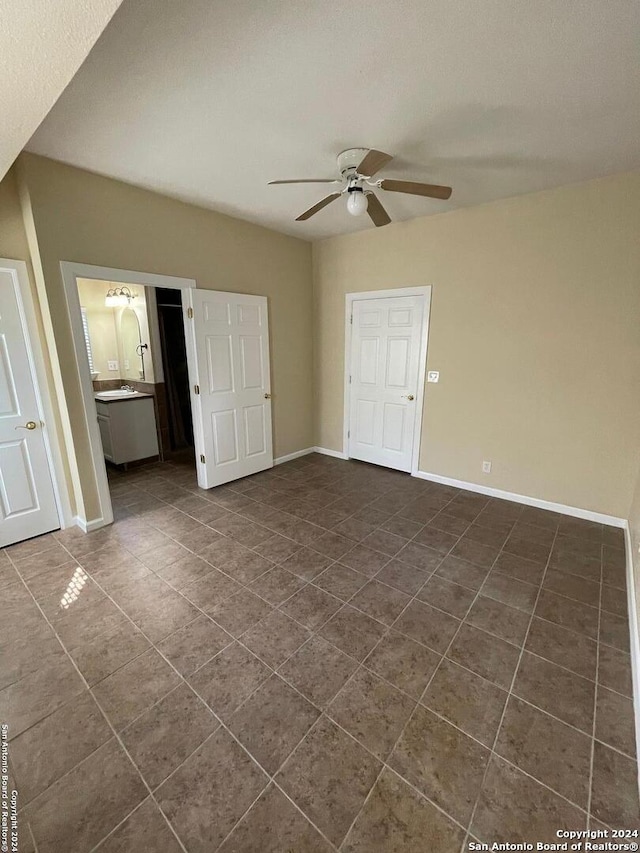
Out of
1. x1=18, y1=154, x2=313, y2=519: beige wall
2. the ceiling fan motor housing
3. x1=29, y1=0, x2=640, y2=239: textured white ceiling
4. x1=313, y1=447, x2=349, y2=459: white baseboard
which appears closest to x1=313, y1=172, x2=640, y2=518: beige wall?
x1=29, y1=0, x2=640, y2=239: textured white ceiling

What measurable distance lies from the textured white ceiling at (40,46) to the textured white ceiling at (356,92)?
1.55ft

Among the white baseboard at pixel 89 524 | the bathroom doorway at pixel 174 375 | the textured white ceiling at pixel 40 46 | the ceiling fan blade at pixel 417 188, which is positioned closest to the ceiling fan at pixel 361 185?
the ceiling fan blade at pixel 417 188

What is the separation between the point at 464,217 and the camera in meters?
3.22

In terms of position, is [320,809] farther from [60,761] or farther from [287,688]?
[60,761]

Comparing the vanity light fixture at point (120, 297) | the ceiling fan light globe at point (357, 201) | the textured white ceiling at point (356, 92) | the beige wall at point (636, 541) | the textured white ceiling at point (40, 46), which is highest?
the textured white ceiling at point (356, 92)

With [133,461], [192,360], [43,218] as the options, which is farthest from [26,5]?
[133,461]

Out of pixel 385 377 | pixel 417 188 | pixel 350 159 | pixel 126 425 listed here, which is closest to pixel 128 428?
pixel 126 425

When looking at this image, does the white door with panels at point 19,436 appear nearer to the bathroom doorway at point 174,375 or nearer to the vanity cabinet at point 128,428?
the vanity cabinet at point 128,428

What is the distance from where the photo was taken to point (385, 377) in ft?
13.3

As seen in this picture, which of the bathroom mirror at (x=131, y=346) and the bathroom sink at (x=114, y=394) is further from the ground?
the bathroom mirror at (x=131, y=346)

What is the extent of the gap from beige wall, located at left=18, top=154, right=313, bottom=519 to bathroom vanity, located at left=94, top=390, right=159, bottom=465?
142 centimetres

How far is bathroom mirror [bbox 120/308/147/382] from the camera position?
443 centimetres

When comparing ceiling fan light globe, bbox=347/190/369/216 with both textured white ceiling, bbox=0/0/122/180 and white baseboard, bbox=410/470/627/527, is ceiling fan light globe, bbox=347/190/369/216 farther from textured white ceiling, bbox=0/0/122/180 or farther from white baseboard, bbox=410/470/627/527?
white baseboard, bbox=410/470/627/527

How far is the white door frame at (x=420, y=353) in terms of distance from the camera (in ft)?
11.9
